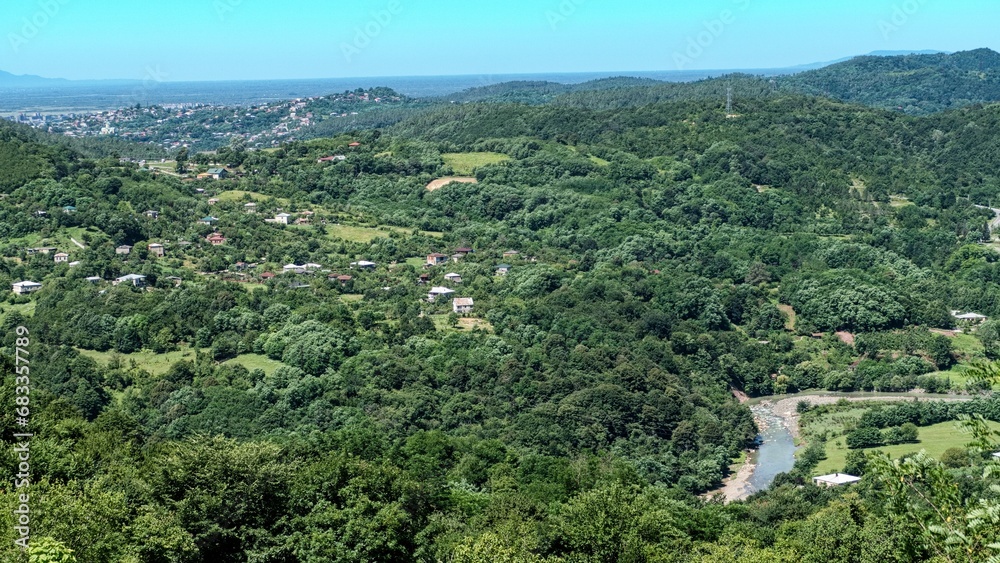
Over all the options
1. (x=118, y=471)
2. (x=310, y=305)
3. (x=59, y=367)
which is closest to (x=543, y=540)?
(x=118, y=471)

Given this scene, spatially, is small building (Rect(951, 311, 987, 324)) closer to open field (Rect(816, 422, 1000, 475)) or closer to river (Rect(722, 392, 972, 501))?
river (Rect(722, 392, 972, 501))

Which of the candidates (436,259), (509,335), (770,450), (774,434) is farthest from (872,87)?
(770,450)

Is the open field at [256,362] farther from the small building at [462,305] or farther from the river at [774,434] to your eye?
the river at [774,434]

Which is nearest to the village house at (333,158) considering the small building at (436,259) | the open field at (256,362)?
the small building at (436,259)

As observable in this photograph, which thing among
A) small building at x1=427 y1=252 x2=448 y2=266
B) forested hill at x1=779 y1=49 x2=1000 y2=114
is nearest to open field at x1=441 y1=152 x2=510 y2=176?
small building at x1=427 y1=252 x2=448 y2=266

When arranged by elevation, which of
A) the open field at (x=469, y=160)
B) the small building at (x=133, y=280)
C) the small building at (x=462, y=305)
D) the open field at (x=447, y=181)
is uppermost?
the open field at (x=469, y=160)

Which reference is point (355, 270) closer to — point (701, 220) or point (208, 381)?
point (208, 381)

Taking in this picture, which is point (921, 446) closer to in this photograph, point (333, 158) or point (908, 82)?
point (333, 158)
